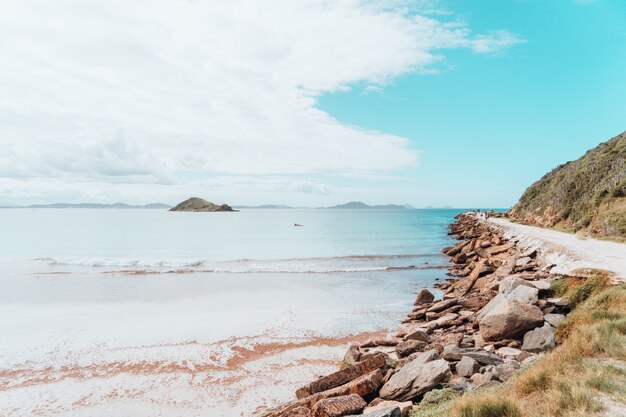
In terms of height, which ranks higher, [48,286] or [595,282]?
[595,282]

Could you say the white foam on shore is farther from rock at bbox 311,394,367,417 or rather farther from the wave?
the wave

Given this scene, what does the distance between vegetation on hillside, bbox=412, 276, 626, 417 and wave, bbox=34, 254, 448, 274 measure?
2503 cm

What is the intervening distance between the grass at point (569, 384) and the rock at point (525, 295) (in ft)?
10.7

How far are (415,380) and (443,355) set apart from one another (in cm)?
201

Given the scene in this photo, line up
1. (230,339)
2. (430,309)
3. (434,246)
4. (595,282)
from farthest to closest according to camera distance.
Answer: (434,246), (430,309), (230,339), (595,282)

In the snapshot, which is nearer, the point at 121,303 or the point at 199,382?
the point at 199,382

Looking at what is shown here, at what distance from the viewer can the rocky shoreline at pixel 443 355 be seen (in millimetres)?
7207

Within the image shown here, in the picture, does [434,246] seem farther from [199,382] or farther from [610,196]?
[199,382]

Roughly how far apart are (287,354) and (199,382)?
10.7 ft

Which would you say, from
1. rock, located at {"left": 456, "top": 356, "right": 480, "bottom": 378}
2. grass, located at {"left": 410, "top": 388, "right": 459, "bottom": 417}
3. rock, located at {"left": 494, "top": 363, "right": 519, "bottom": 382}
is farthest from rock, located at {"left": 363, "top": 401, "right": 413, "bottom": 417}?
rock, located at {"left": 494, "top": 363, "right": 519, "bottom": 382}

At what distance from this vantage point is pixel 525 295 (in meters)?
12.1

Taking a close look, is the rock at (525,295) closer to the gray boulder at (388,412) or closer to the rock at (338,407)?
the rock at (338,407)

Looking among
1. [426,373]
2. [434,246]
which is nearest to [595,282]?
[426,373]

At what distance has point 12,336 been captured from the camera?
1522 cm
